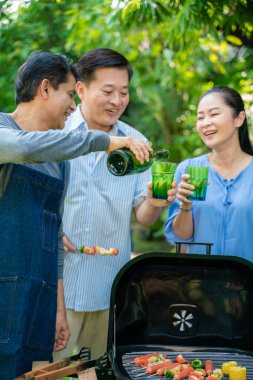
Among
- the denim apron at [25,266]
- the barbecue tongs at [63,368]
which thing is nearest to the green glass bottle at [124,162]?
the denim apron at [25,266]

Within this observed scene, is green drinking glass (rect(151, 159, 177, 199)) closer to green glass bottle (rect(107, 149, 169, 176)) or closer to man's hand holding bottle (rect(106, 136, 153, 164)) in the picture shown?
green glass bottle (rect(107, 149, 169, 176))

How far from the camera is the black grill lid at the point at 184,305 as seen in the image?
2.75 meters

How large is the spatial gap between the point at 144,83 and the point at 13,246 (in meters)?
7.17

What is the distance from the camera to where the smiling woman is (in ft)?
10.3

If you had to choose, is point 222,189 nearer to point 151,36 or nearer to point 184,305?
point 184,305

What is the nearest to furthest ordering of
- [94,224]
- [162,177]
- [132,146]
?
[132,146]
[162,177]
[94,224]

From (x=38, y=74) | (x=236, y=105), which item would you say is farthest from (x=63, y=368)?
(x=236, y=105)

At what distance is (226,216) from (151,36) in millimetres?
4073

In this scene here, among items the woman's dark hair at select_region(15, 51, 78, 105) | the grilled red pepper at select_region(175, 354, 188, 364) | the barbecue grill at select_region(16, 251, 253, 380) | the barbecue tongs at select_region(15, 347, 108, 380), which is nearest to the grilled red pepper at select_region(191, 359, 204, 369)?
the grilled red pepper at select_region(175, 354, 188, 364)

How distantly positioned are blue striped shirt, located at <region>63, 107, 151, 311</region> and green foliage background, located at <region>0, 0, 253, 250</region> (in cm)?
112

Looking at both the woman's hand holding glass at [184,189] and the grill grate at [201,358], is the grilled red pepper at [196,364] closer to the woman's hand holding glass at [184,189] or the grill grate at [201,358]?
the grill grate at [201,358]

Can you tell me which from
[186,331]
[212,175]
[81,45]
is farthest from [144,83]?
[186,331]

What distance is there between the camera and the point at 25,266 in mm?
2410

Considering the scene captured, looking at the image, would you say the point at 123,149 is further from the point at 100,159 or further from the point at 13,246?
the point at 100,159
